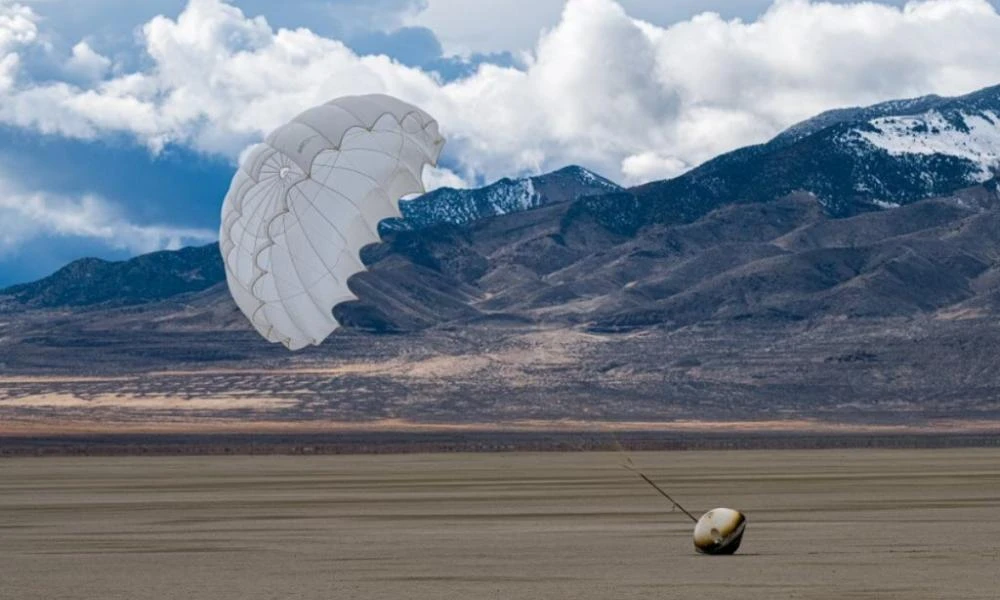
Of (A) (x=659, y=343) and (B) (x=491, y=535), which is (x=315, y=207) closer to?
(B) (x=491, y=535)

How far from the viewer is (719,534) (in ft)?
86.9

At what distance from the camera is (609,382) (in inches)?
5664

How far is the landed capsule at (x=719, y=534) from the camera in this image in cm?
2653

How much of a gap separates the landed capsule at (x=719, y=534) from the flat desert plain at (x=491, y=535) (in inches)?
9.2

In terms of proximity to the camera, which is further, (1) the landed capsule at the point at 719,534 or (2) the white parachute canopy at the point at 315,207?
(2) the white parachute canopy at the point at 315,207

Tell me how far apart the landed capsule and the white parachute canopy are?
1471 centimetres

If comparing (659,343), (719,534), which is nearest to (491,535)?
(719,534)

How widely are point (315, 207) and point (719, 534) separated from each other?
16984 mm

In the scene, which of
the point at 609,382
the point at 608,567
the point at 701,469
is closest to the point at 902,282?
the point at 609,382

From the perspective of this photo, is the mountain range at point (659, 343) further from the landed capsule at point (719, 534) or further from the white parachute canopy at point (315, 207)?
the landed capsule at point (719, 534)

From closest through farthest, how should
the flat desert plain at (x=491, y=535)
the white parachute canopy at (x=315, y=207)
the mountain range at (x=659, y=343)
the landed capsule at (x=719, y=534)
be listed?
1. the flat desert plain at (x=491, y=535)
2. the landed capsule at (x=719, y=534)
3. the white parachute canopy at (x=315, y=207)
4. the mountain range at (x=659, y=343)

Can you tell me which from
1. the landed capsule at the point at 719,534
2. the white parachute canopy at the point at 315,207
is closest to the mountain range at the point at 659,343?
the white parachute canopy at the point at 315,207

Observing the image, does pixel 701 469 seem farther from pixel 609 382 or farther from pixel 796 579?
pixel 609 382

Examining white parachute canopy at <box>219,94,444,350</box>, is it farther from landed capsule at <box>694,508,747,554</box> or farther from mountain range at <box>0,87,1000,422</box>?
mountain range at <box>0,87,1000,422</box>
